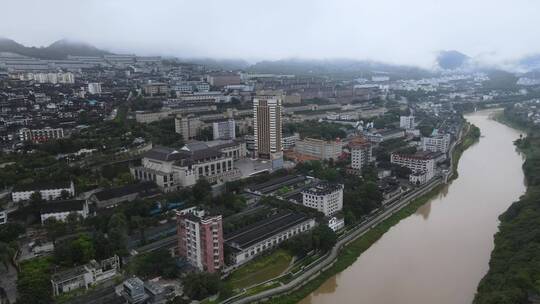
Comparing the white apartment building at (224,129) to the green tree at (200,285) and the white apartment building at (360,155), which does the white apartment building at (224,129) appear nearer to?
the white apartment building at (360,155)

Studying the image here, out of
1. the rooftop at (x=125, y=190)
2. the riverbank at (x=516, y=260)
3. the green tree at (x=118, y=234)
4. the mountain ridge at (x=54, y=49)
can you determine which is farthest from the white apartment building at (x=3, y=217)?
the mountain ridge at (x=54, y=49)

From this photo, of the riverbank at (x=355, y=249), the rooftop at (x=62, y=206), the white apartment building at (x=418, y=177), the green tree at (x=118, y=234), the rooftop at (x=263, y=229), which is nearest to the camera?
the riverbank at (x=355, y=249)

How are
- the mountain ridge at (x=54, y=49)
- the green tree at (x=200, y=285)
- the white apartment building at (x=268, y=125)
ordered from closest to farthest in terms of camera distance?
1. the green tree at (x=200, y=285)
2. the white apartment building at (x=268, y=125)
3. the mountain ridge at (x=54, y=49)

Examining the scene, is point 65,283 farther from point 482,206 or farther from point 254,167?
point 482,206

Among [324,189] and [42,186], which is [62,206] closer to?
[42,186]

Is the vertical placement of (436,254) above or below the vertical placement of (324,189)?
below

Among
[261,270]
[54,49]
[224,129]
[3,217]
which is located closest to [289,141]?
[224,129]
